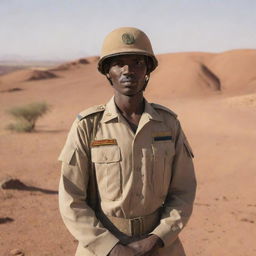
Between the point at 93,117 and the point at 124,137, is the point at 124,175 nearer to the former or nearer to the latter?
the point at 124,137

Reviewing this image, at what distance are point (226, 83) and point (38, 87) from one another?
14894 millimetres

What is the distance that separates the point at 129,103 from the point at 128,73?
0.15 meters

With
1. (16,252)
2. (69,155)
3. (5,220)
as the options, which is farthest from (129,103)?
(5,220)

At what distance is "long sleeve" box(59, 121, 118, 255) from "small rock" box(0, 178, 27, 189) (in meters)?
5.29

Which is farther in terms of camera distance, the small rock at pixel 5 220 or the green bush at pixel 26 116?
the green bush at pixel 26 116

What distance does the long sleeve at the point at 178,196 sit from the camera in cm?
184

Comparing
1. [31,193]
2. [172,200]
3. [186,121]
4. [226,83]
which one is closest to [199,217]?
[31,193]

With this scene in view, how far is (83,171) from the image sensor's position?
1.79 meters

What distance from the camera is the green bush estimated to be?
42.4ft

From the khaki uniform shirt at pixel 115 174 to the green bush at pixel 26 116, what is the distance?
37.8ft

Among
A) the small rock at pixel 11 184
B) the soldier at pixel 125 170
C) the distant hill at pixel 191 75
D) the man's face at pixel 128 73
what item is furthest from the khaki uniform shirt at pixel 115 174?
the distant hill at pixel 191 75

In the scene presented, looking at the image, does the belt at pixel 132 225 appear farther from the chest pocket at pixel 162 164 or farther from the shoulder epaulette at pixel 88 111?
the shoulder epaulette at pixel 88 111

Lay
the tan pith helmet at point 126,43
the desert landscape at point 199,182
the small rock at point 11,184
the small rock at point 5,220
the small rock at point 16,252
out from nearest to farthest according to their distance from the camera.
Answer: the tan pith helmet at point 126,43 < the small rock at point 16,252 < the desert landscape at point 199,182 < the small rock at point 5,220 < the small rock at point 11,184

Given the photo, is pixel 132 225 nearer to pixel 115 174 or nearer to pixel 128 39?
pixel 115 174
